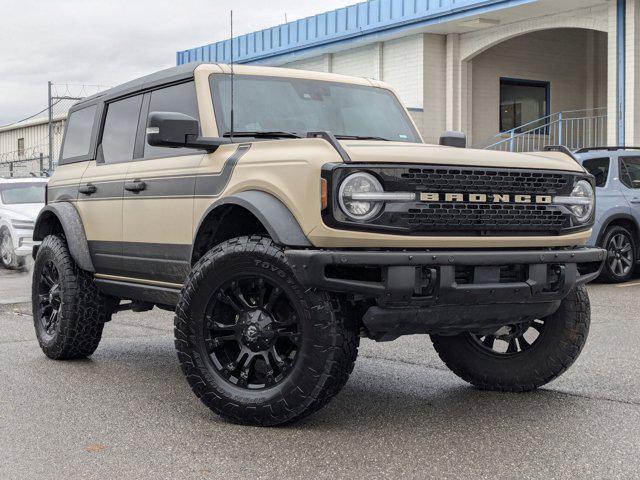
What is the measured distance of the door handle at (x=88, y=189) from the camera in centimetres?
657

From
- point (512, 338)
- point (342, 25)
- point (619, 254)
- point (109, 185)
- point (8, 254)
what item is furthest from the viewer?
point (342, 25)

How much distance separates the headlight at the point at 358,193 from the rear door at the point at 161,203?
4.22 ft

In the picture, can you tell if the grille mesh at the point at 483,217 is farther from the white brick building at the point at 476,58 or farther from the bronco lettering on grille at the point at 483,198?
the white brick building at the point at 476,58

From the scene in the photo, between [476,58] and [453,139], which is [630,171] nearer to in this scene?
[453,139]

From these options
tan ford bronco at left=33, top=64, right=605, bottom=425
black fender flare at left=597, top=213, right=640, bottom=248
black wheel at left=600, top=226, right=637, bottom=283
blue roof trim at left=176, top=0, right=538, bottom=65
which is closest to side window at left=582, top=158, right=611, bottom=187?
black fender flare at left=597, top=213, right=640, bottom=248

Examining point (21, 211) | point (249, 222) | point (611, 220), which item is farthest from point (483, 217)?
point (21, 211)

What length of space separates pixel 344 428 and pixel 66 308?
2.65 metres

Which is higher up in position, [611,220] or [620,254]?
[611,220]

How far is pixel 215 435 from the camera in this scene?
183 inches

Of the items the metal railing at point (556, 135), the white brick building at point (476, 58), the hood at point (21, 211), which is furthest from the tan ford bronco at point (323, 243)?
the metal railing at point (556, 135)

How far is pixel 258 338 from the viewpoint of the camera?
4.70m

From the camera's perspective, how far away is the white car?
16.4 metres

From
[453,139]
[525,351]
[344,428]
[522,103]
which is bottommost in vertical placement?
[344,428]

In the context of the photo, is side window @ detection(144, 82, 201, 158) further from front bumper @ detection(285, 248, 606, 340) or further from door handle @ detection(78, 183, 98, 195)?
front bumper @ detection(285, 248, 606, 340)
